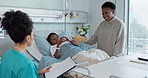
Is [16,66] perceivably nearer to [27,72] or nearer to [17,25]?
[27,72]

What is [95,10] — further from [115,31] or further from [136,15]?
[115,31]

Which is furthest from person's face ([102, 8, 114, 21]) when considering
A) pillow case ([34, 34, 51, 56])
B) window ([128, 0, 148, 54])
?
window ([128, 0, 148, 54])

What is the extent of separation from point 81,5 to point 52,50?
1659mm

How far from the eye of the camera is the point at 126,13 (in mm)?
3561

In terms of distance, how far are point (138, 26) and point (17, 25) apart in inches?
117

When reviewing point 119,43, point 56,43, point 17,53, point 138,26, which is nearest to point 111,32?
point 119,43

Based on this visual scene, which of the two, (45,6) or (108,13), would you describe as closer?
(108,13)

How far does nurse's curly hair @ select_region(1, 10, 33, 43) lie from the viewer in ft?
3.54

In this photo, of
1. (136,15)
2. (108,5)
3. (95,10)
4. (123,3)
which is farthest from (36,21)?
(136,15)

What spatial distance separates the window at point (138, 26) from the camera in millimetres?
3383

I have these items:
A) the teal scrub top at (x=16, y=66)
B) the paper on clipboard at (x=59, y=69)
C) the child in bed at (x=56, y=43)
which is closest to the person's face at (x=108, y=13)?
the child in bed at (x=56, y=43)

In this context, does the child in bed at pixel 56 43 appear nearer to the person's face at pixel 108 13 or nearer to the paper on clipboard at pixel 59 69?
the person's face at pixel 108 13

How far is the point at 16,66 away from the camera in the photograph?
1044 mm

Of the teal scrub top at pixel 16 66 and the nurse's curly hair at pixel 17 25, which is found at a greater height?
the nurse's curly hair at pixel 17 25
